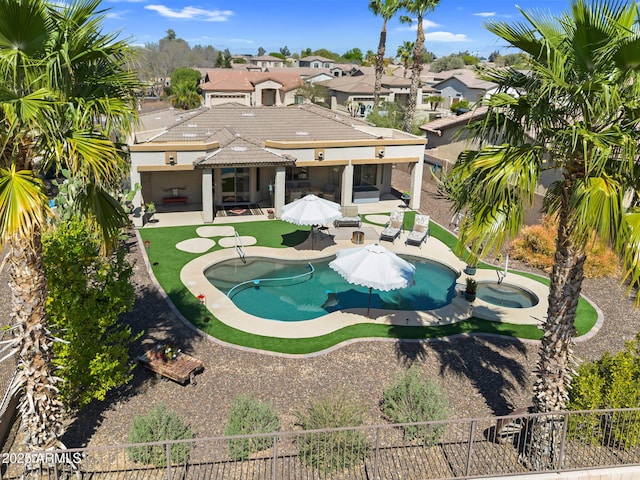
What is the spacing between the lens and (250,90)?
75.2 m

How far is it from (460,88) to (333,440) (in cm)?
8934

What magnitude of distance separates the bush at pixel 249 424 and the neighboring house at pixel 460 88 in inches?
3265

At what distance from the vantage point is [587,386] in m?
10.9

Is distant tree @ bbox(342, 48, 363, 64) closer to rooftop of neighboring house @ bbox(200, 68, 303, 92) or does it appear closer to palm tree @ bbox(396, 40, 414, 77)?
palm tree @ bbox(396, 40, 414, 77)

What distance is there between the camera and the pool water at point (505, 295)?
19609mm

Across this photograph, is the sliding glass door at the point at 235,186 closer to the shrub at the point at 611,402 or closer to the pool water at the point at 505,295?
the pool water at the point at 505,295

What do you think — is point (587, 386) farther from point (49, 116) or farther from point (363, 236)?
point (363, 236)

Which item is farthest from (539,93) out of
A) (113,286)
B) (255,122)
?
(255,122)

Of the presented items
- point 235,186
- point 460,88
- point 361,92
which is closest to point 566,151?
point 235,186

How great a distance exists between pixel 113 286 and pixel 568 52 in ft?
33.5

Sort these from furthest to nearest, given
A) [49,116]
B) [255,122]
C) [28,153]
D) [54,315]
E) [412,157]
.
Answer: [255,122] → [412,157] → [54,315] → [28,153] → [49,116]

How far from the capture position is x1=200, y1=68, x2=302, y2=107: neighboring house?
7406cm

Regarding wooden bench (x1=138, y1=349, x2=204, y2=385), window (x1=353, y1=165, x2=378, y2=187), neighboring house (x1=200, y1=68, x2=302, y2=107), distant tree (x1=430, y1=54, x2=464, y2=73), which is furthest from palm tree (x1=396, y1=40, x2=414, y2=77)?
wooden bench (x1=138, y1=349, x2=204, y2=385)

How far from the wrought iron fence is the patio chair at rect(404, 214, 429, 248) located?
14065 millimetres
